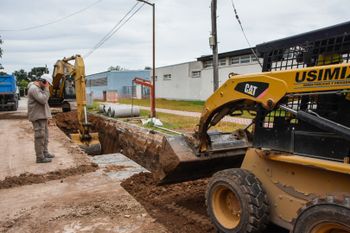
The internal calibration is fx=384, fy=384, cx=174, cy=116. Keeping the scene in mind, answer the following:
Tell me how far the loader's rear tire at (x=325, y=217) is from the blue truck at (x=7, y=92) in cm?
2349

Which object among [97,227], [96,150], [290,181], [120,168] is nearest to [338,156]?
[290,181]

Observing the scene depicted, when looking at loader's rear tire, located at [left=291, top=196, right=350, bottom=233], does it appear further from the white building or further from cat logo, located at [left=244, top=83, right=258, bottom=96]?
the white building

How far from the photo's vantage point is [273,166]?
395cm

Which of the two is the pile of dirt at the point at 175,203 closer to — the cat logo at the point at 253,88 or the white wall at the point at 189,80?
the cat logo at the point at 253,88

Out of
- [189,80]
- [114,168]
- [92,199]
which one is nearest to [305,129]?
[92,199]

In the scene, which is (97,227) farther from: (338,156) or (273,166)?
(338,156)

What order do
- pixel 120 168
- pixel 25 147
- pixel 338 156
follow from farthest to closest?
pixel 25 147 → pixel 120 168 → pixel 338 156

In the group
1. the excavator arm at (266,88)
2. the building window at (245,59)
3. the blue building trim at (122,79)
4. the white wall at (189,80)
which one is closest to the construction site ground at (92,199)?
the excavator arm at (266,88)

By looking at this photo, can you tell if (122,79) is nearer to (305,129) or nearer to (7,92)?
(7,92)

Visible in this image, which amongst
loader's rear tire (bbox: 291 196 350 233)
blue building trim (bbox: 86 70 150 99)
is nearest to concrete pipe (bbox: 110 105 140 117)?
loader's rear tire (bbox: 291 196 350 233)

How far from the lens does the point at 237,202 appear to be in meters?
4.16

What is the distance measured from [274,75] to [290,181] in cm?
→ 106

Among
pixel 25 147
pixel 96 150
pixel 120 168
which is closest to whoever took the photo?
pixel 120 168

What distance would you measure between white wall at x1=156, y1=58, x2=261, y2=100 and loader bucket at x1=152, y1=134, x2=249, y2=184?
21.0m
